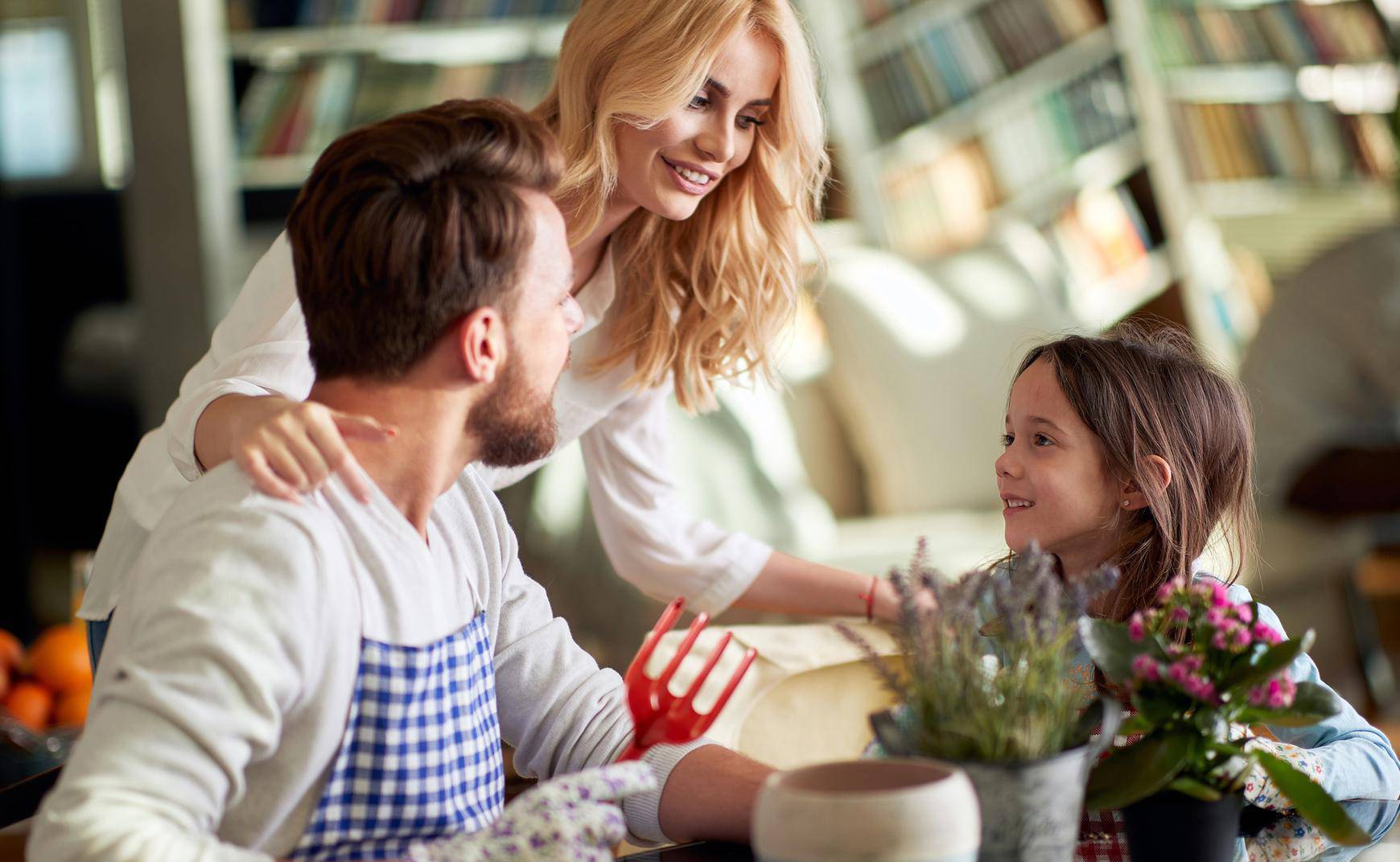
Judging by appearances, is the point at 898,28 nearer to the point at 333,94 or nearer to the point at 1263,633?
the point at 333,94

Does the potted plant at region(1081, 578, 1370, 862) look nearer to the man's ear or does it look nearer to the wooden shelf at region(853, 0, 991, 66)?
the man's ear

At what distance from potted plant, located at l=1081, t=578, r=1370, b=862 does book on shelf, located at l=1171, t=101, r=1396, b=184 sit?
4203 millimetres

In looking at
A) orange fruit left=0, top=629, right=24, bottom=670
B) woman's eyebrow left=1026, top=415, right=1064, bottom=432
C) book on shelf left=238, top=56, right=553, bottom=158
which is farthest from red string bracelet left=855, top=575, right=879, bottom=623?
book on shelf left=238, top=56, right=553, bottom=158

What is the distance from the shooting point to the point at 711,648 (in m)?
1.54

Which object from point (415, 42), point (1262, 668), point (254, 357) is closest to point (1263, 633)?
point (1262, 668)

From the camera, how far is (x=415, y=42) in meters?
4.24

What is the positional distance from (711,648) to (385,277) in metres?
0.70

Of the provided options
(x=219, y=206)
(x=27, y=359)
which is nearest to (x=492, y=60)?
(x=219, y=206)

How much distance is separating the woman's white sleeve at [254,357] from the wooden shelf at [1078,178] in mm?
3348

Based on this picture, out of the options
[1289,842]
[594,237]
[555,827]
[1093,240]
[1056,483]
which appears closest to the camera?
[555,827]

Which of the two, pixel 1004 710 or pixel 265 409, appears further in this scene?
pixel 265 409

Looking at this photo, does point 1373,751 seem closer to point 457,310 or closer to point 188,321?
point 457,310

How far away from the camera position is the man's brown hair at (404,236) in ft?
3.20

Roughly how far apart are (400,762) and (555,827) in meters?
0.13
